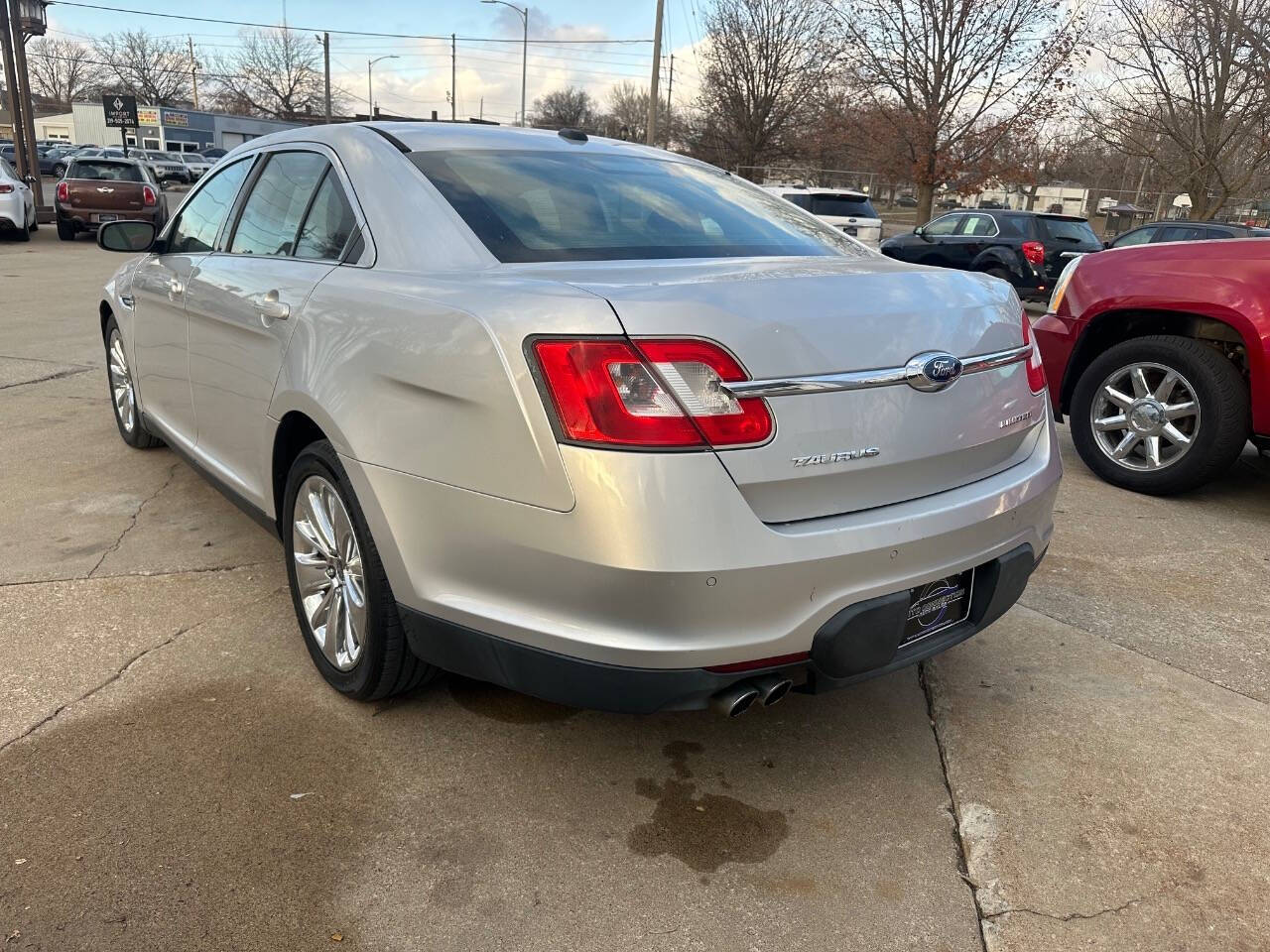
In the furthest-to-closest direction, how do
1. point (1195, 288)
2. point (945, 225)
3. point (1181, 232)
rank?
point (945, 225)
point (1181, 232)
point (1195, 288)

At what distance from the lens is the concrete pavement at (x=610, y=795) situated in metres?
2.00

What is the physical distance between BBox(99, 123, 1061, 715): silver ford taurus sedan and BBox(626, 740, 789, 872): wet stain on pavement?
38cm

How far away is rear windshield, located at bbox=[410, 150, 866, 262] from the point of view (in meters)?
2.49

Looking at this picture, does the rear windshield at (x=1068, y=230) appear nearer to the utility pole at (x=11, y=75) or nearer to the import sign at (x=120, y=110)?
the utility pole at (x=11, y=75)

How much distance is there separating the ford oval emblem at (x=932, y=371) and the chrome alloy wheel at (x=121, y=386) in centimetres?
399

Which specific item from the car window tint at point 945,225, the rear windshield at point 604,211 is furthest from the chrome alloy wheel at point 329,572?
the car window tint at point 945,225

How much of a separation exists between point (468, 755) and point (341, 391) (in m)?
1.00

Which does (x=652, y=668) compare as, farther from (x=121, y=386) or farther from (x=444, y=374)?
(x=121, y=386)

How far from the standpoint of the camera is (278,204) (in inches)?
126

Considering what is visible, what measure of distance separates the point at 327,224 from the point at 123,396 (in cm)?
275

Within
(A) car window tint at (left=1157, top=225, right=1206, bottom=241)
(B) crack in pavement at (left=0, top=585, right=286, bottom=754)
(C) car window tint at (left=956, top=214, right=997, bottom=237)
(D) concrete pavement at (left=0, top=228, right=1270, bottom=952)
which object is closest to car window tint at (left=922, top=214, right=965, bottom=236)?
(C) car window tint at (left=956, top=214, right=997, bottom=237)

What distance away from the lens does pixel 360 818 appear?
90.0 inches

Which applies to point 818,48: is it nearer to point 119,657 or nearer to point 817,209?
point 817,209

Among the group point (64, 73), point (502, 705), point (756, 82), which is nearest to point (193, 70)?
Answer: point (64, 73)
